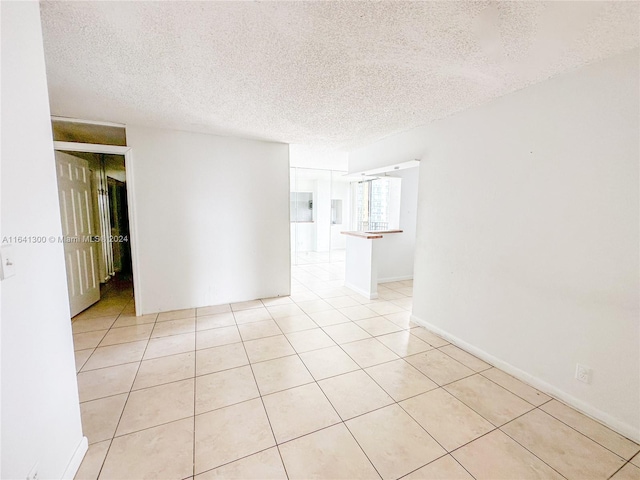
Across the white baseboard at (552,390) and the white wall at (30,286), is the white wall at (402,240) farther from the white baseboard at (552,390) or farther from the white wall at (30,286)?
the white wall at (30,286)

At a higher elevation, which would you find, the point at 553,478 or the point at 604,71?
the point at 604,71

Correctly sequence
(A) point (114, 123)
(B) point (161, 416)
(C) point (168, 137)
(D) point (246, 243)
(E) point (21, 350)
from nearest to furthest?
(E) point (21, 350), (B) point (161, 416), (A) point (114, 123), (C) point (168, 137), (D) point (246, 243)

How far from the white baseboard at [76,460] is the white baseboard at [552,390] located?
2997 mm

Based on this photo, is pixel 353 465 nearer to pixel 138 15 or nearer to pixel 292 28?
pixel 292 28

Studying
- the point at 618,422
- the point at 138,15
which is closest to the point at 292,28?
the point at 138,15

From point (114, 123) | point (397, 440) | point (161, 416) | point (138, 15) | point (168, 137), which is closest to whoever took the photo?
point (138, 15)

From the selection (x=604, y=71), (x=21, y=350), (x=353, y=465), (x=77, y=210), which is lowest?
(x=353, y=465)

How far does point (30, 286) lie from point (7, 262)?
0.19 meters

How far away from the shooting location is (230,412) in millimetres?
1773

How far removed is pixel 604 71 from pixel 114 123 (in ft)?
14.5

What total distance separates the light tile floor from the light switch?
1151 millimetres

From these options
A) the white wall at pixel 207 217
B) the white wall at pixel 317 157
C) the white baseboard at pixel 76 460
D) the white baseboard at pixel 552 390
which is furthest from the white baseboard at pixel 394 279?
the white baseboard at pixel 76 460

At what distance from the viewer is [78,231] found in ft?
11.2

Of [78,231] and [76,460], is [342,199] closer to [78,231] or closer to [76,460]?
[78,231]
